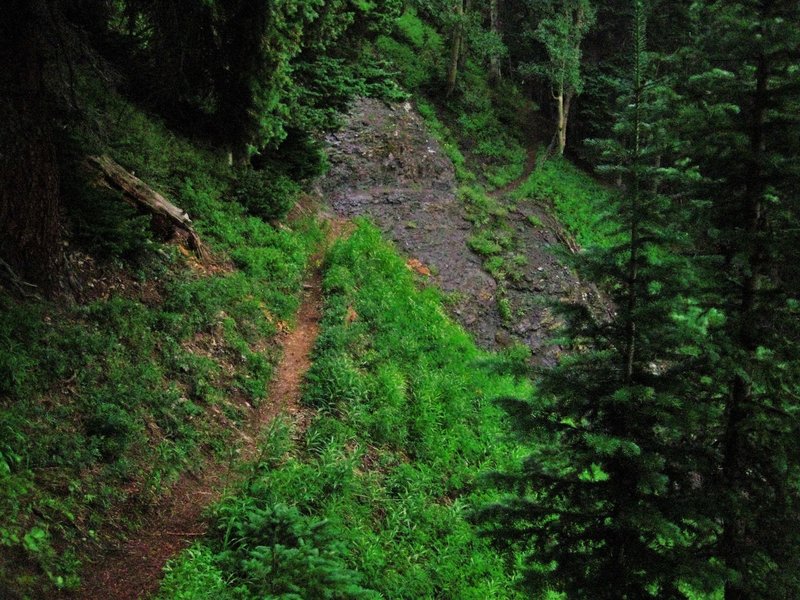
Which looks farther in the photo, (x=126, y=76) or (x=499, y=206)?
(x=499, y=206)

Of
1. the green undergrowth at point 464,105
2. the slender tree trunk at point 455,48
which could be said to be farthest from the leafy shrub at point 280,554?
the slender tree trunk at point 455,48

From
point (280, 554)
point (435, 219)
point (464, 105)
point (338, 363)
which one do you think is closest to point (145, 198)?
point (338, 363)

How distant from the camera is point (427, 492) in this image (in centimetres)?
861

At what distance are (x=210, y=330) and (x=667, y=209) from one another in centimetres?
670

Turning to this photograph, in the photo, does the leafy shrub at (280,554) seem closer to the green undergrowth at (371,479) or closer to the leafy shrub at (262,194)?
the green undergrowth at (371,479)

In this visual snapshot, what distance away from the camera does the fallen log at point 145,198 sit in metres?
9.08

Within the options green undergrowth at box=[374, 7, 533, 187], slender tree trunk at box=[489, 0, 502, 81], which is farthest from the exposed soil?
slender tree trunk at box=[489, 0, 502, 81]

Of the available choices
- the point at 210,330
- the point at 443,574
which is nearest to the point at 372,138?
the point at 210,330

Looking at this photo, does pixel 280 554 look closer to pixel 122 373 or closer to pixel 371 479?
pixel 371 479

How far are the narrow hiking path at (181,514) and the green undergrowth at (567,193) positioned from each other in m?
16.9

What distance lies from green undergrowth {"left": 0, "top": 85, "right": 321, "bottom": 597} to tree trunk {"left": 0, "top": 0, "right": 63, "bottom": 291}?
59 cm

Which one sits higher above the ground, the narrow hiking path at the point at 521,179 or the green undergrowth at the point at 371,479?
the narrow hiking path at the point at 521,179

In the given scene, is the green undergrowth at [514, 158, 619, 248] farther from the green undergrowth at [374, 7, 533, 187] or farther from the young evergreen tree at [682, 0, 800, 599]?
the young evergreen tree at [682, 0, 800, 599]

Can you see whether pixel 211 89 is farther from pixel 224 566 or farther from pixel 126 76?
pixel 224 566
